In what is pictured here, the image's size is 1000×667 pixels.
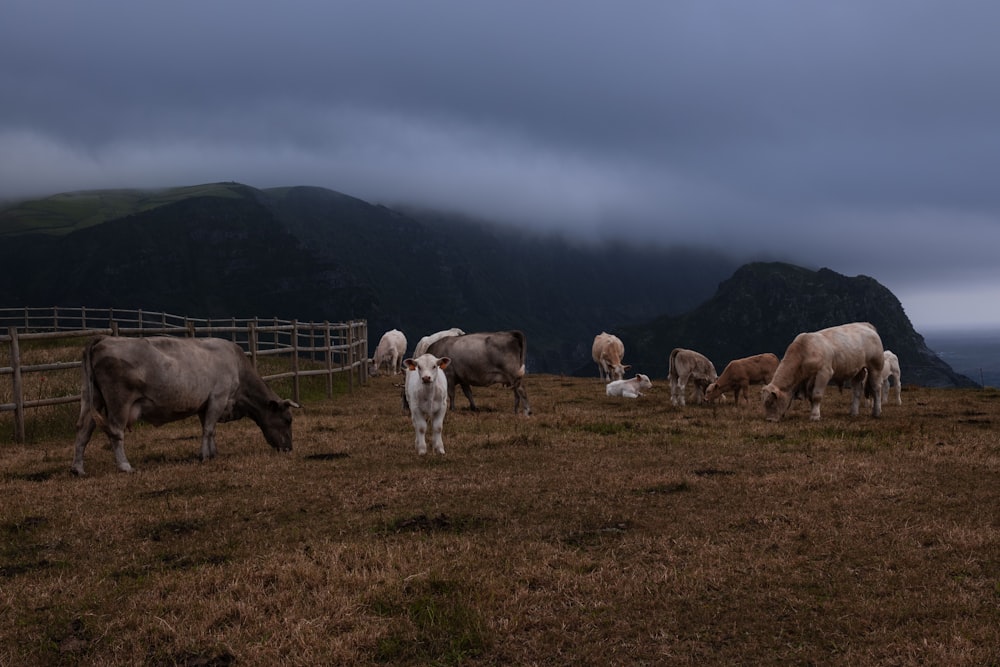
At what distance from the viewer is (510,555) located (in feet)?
A: 23.1

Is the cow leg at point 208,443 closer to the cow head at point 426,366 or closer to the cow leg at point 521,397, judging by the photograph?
the cow head at point 426,366

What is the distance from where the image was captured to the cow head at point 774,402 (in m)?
17.0

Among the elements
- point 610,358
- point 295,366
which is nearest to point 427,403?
point 295,366

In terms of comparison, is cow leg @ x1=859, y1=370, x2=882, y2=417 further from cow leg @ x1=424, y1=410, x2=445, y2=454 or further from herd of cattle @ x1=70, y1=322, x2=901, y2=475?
cow leg @ x1=424, y1=410, x2=445, y2=454

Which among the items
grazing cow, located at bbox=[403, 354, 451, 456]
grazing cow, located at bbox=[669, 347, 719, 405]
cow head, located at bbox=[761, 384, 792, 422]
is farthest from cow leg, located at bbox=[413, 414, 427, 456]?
grazing cow, located at bbox=[669, 347, 719, 405]

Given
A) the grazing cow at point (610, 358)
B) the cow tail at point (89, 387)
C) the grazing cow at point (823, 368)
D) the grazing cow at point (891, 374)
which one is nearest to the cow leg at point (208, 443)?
the cow tail at point (89, 387)

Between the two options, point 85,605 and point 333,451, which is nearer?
point 85,605

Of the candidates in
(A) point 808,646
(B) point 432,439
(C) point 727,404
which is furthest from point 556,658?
(C) point 727,404

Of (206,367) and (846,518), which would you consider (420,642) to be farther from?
(206,367)

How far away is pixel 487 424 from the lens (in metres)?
16.1

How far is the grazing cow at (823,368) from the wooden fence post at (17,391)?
14655mm

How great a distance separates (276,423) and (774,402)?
10.6m

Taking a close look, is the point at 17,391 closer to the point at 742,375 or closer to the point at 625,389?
the point at 625,389

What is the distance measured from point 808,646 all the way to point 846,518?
3.36 meters
